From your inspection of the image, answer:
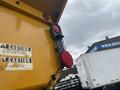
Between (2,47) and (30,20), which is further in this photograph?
(30,20)

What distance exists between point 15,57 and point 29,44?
20 centimetres

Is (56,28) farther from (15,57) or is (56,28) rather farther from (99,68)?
(99,68)

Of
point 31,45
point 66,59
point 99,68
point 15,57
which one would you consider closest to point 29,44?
point 31,45

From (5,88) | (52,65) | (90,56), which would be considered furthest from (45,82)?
(90,56)

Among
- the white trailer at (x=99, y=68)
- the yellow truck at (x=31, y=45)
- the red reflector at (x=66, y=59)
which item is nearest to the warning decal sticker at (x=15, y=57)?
the yellow truck at (x=31, y=45)

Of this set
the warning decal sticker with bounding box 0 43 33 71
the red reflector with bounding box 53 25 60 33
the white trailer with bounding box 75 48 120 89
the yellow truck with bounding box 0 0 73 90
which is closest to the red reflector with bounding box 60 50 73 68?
the yellow truck with bounding box 0 0 73 90

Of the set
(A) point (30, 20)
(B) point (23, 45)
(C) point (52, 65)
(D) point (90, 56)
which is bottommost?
(C) point (52, 65)

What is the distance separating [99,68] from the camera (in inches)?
383

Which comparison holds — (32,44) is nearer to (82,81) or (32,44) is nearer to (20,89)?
(20,89)

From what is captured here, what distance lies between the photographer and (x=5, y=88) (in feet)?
4.62

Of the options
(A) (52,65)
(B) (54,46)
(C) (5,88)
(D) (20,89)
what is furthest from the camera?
(B) (54,46)

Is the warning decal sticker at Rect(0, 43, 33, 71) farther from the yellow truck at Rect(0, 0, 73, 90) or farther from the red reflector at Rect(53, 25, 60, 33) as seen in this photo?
the red reflector at Rect(53, 25, 60, 33)

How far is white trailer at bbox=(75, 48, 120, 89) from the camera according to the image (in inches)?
376

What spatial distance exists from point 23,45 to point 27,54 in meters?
0.09
